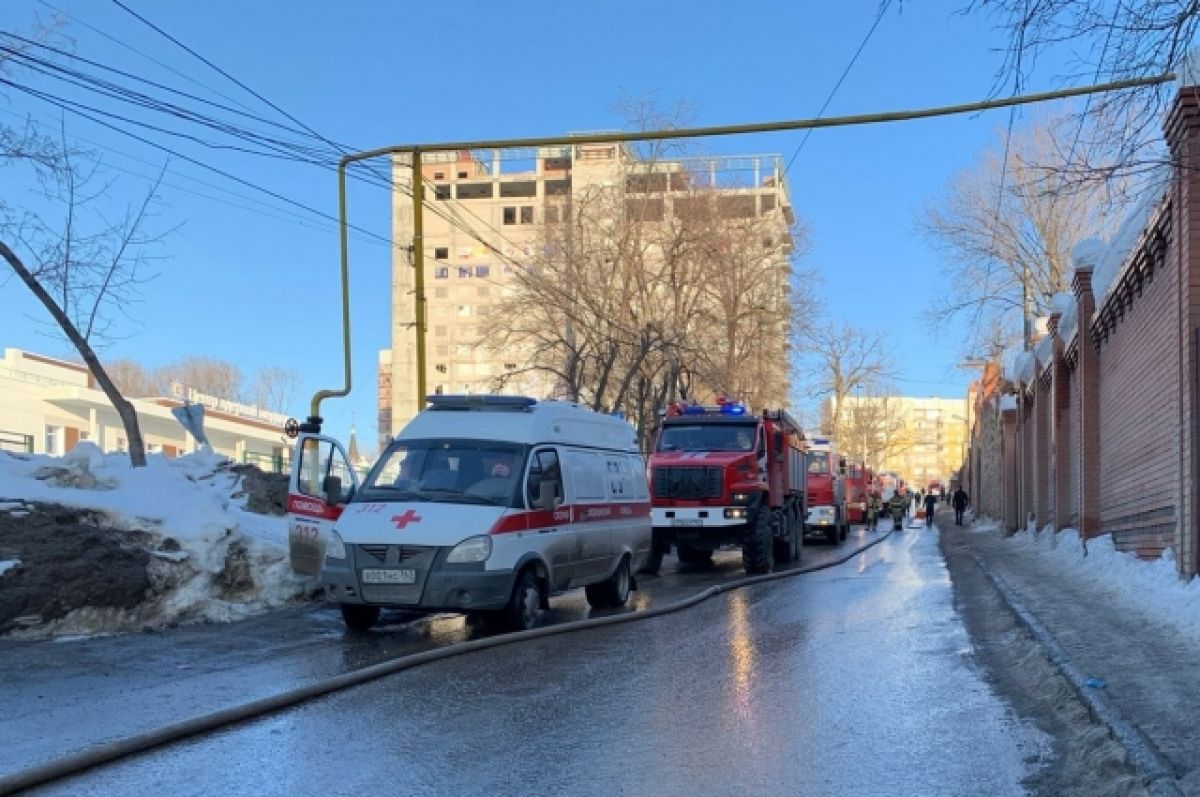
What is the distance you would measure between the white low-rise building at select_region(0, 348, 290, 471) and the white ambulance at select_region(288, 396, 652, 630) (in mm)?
20140

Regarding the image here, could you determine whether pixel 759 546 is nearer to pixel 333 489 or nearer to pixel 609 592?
pixel 609 592

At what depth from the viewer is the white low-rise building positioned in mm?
40750

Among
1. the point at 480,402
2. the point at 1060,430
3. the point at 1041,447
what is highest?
the point at 480,402

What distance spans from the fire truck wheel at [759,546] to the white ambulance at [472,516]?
16.9ft

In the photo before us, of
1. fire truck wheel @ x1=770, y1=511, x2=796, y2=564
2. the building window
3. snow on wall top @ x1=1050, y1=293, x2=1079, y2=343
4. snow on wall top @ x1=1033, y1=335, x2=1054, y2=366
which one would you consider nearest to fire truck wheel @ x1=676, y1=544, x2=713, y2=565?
fire truck wheel @ x1=770, y1=511, x2=796, y2=564

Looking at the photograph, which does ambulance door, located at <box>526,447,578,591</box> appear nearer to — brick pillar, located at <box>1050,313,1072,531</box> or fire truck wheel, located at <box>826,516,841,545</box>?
brick pillar, located at <box>1050,313,1072,531</box>

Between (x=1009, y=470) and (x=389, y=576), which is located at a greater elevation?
(x=1009, y=470)

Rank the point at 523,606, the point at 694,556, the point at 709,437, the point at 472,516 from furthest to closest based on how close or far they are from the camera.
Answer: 1. the point at 694,556
2. the point at 709,437
3. the point at 523,606
4. the point at 472,516

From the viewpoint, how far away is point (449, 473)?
38.3ft

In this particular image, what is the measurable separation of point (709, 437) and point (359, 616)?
412 inches

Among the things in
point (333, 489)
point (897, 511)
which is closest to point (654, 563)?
point (333, 489)

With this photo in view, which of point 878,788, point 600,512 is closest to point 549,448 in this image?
point 600,512

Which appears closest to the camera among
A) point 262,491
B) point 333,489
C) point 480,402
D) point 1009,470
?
point 333,489

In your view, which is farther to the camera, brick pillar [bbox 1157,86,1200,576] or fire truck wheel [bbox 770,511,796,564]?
fire truck wheel [bbox 770,511,796,564]
